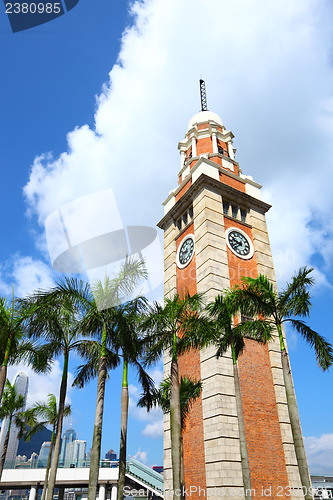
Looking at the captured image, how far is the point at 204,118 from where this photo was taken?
4038 cm

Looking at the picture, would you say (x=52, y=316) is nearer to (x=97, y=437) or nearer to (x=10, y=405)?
(x=97, y=437)

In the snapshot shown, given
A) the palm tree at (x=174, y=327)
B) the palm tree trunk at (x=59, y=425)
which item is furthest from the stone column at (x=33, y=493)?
the palm tree at (x=174, y=327)

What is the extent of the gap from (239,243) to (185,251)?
4.34 m

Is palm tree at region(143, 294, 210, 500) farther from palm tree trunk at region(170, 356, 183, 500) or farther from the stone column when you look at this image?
the stone column

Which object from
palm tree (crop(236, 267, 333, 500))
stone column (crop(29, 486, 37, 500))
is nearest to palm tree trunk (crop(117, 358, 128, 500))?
palm tree (crop(236, 267, 333, 500))

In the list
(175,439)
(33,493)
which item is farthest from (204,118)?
(33,493)

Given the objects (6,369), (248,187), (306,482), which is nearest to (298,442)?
(306,482)

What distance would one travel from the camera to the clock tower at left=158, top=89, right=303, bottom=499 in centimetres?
2144

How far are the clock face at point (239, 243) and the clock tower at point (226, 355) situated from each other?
10cm

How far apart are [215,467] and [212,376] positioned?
469cm

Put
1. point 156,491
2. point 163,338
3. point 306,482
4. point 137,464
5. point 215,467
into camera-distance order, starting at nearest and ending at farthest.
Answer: point 306,482 < point 163,338 < point 215,467 < point 156,491 < point 137,464

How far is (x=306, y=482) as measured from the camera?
43.5ft

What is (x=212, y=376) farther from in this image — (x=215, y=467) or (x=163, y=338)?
(x=163, y=338)

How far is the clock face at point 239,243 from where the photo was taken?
29.6 metres
